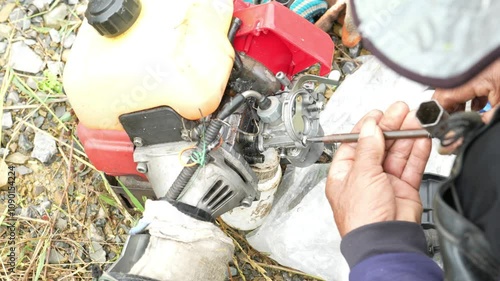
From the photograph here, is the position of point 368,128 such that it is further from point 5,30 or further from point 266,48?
point 5,30

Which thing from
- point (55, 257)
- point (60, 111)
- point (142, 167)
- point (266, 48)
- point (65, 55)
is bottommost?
point (55, 257)

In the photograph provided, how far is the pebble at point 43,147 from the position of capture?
1737 mm

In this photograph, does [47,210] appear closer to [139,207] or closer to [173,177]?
[139,207]

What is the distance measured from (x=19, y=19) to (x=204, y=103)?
1128 millimetres

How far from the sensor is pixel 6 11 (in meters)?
1.92

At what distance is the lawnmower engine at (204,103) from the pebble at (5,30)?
792 millimetres

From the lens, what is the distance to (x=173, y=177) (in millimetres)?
1172

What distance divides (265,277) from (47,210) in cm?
70

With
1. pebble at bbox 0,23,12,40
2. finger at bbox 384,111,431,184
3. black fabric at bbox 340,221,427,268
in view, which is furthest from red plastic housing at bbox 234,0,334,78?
pebble at bbox 0,23,12,40

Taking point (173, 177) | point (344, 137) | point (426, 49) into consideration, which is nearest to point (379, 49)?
point (426, 49)

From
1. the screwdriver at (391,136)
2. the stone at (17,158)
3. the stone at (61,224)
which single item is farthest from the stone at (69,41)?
the screwdriver at (391,136)

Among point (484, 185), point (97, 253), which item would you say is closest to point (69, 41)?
point (97, 253)

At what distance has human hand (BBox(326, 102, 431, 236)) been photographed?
0.98 metres

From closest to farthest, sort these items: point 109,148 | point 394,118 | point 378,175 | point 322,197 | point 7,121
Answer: point 378,175, point 394,118, point 109,148, point 322,197, point 7,121
